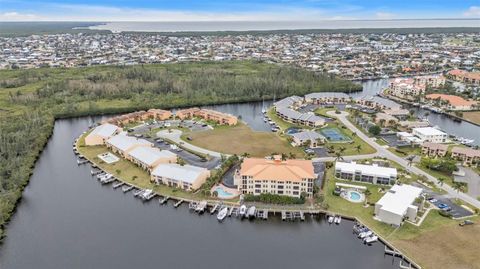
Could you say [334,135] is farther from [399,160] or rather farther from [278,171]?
[278,171]

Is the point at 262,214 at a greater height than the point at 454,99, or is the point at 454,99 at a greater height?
the point at 454,99

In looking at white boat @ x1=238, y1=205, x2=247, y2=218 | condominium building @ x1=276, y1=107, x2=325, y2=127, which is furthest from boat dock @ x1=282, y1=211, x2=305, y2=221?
condominium building @ x1=276, y1=107, x2=325, y2=127

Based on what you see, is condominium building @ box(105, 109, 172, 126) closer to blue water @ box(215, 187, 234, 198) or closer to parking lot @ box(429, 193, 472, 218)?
blue water @ box(215, 187, 234, 198)

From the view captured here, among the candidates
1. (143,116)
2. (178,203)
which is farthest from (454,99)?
(178,203)

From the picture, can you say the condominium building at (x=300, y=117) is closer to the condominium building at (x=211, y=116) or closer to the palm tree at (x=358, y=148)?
the condominium building at (x=211, y=116)

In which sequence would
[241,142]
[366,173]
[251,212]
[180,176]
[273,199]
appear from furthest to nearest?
[241,142] < [366,173] < [180,176] < [273,199] < [251,212]

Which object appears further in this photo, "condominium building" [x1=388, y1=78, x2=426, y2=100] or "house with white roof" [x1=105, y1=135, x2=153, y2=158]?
"condominium building" [x1=388, y1=78, x2=426, y2=100]

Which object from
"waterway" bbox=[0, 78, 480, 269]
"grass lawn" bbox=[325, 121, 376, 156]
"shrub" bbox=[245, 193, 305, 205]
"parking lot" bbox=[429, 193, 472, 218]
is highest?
"grass lawn" bbox=[325, 121, 376, 156]
